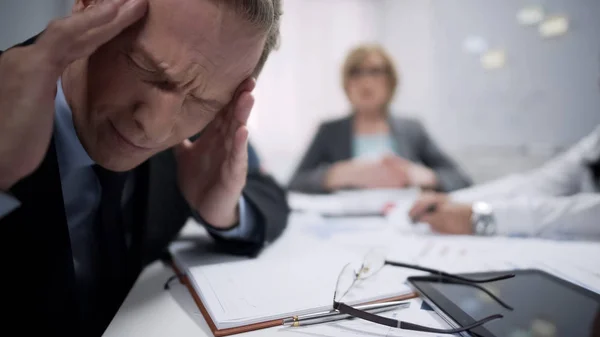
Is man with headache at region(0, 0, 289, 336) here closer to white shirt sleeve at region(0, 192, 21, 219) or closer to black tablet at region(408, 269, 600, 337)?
white shirt sleeve at region(0, 192, 21, 219)

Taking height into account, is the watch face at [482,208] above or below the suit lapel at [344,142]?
below

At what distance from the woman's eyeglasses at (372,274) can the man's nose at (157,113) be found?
0.97 ft

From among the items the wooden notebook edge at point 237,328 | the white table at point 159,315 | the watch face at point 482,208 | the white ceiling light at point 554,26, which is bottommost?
the white table at point 159,315

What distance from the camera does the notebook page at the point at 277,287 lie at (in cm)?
43

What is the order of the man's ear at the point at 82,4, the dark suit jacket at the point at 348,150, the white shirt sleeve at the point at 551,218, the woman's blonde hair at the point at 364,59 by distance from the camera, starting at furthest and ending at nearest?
the woman's blonde hair at the point at 364,59 → the dark suit jacket at the point at 348,150 → the white shirt sleeve at the point at 551,218 → the man's ear at the point at 82,4

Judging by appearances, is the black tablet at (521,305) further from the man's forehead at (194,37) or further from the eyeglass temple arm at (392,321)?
the man's forehead at (194,37)

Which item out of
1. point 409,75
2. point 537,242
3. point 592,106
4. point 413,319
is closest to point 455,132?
point 409,75

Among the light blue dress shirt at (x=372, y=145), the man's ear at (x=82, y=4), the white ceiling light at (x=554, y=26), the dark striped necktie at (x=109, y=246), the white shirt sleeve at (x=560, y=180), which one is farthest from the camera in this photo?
the light blue dress shirt at (x=372, y=145)

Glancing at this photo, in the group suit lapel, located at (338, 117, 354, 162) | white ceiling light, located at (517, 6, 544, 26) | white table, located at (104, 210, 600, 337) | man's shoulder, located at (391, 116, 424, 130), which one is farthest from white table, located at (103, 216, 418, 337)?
white ceiling light, located at (517, 6, 544, 26)

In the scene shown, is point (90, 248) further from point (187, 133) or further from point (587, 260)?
point (587, 260)

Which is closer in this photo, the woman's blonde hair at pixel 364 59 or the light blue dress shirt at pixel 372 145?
A: the light blue dress shirt at pixel 372 145

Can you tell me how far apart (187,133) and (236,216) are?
Answer: 22 cm

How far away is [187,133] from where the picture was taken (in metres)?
0.55

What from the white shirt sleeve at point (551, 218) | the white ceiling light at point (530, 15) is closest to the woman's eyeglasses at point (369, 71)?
the white ceiling light at point (530, 15)
